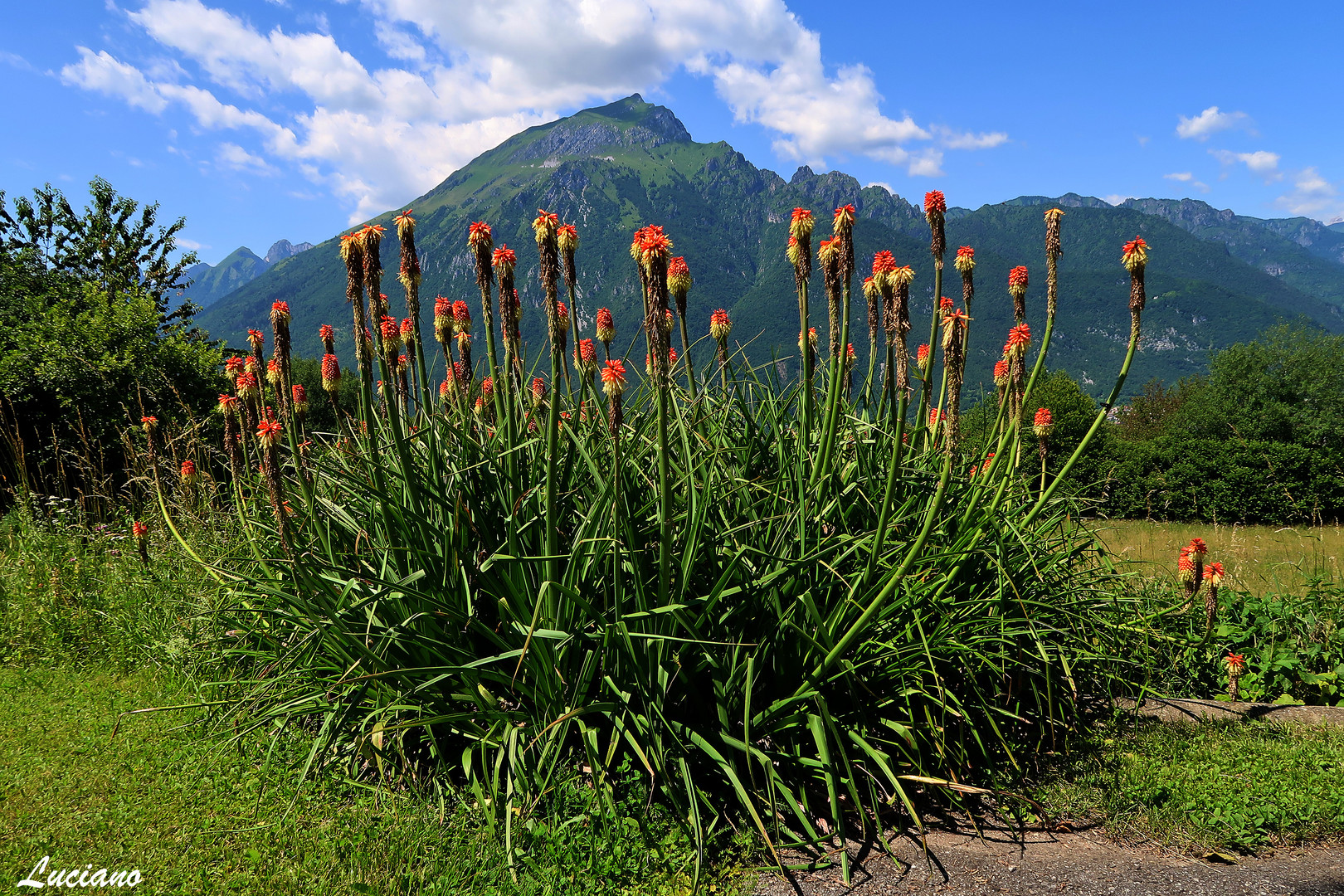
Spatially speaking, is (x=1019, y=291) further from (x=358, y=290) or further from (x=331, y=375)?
(x=331, y=375)

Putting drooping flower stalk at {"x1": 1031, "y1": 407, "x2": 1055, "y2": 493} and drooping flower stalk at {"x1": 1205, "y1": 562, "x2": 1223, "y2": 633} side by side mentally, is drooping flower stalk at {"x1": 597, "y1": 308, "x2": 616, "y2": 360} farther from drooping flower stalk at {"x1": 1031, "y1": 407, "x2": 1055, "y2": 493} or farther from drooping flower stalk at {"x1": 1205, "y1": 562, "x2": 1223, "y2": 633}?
drooping flower stalk at {"x1": 1205, "y1": 562, "x2": 1223, "y2": 633}

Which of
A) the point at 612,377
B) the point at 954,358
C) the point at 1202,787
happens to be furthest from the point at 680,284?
the point at 1202,787

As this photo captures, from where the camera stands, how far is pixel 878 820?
3.05 metres

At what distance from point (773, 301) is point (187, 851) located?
17764 cm

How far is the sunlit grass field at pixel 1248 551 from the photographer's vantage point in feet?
22.3

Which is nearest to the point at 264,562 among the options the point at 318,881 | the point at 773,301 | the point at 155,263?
the point at 318,881

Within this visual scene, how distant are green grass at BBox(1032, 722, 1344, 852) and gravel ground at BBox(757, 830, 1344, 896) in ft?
0.36

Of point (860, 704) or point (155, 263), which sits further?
point (155, 263)

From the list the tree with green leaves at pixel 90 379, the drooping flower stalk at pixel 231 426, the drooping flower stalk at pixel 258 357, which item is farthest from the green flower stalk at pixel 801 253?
the tree with green leaves at pixel 90 379

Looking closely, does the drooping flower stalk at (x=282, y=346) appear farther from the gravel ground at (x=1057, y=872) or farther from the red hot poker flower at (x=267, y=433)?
the gravel ground at (x=1057, y=872)

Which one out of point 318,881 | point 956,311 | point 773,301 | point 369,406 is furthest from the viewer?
point 773,301

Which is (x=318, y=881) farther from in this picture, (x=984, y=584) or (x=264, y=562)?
(x=984, y=584)

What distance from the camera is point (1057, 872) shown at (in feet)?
10.0

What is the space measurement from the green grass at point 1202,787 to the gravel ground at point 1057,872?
11cm
